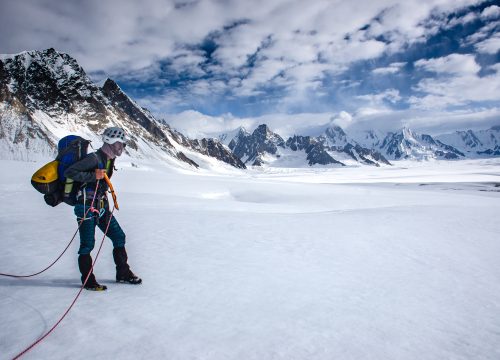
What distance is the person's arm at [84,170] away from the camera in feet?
15.7

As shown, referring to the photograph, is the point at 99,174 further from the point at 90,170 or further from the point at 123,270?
the point at 123,270

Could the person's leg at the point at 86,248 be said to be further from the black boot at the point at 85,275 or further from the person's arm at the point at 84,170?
the person's arm at the point at 84,170

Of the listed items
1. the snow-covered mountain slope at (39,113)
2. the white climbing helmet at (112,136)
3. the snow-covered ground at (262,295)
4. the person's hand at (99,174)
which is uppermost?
the snow-covered mountain slope at (39,113)

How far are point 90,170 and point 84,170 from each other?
119 mm

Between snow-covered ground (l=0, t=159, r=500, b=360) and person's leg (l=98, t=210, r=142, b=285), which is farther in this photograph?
person's leg (l=98, t=210, r=142, b=285)

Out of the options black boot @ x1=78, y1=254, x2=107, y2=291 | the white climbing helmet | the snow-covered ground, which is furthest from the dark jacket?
the snow-covered ground

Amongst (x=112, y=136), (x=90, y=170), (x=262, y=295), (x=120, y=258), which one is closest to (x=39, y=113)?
(x=112, y=136)

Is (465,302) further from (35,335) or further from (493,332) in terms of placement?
(35,335)

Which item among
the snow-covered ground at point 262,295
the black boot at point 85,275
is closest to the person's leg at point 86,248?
the black boot at point 85,275

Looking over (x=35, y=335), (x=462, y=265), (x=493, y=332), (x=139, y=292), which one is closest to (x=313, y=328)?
(x=493, y=332)

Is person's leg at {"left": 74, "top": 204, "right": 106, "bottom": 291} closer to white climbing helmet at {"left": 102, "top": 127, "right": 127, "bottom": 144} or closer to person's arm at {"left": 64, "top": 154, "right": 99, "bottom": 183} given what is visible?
person's arm at {"left": 64, "top": 154, "right": 99, "bottom": 183}

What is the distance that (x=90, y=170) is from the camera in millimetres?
5035

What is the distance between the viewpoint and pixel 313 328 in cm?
412

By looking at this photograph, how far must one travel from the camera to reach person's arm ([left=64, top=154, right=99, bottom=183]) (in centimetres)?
479
